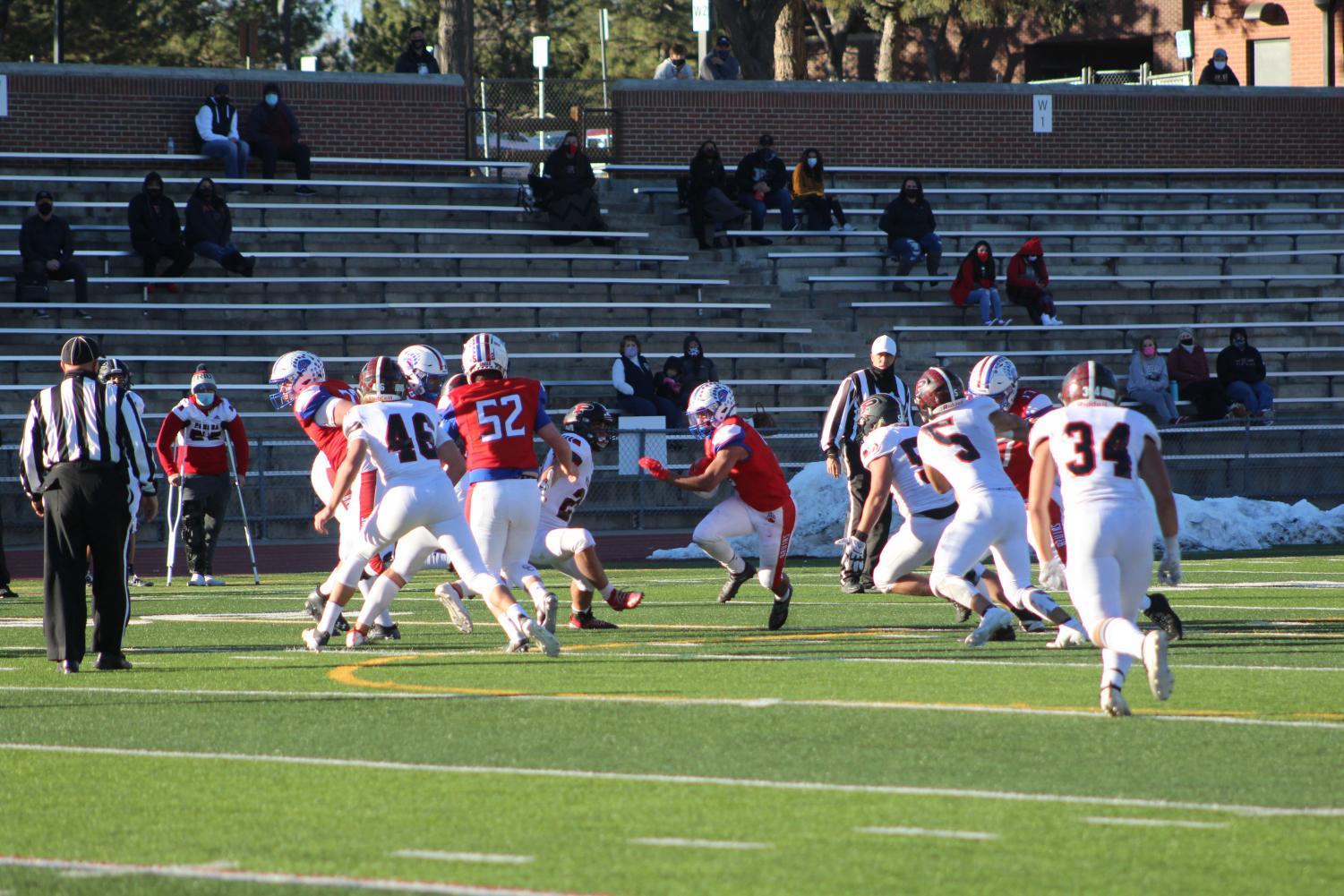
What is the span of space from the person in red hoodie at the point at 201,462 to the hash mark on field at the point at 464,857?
41.9 feet

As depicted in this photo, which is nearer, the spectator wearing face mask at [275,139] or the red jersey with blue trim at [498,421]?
the red jersey with blue trim at [498,421]

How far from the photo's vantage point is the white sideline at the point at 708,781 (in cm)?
659

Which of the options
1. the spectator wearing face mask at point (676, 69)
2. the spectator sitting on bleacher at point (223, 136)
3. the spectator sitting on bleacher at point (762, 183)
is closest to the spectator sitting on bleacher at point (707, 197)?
the spectator sitting on bleacher at point (762, 183)

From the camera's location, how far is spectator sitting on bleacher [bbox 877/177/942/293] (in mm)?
28031

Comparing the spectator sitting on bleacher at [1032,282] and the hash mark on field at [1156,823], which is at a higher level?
the spectator sitting on bleacher at [1032,282]

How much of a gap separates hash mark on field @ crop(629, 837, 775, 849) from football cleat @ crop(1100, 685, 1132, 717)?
284 cm

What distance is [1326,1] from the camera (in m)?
35.5

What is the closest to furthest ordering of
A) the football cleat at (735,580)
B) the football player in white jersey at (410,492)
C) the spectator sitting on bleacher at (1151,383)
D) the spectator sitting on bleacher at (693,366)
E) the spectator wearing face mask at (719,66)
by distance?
the football player in white jersey at (410,492)
the football cleat at (735,580)
the spectator sitting on bleacher at (693,366)
the spectator sitting on bleacher at (1151,383)
the spectator wearing face mask at (719,66)

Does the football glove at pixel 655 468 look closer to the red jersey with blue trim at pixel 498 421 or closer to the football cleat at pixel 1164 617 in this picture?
the red jersey with blue trim at pixel 498 421

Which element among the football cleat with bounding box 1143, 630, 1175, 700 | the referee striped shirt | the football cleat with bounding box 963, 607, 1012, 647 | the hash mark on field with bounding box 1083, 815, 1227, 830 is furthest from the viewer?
the football cleat with bounding box 963, 607, 1012, 647

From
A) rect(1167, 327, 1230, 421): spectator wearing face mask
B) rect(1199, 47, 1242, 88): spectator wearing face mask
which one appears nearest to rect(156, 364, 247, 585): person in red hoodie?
rect(1167, 327, 1230, 421): spectator wearing face mask

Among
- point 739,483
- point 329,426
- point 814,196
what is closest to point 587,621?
point 739,483

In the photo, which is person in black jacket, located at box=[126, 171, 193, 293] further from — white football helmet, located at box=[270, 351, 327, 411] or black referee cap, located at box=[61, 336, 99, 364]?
black referee cap, located at box=[61, 336, 99, 364]

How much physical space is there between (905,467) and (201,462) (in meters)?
7.72
